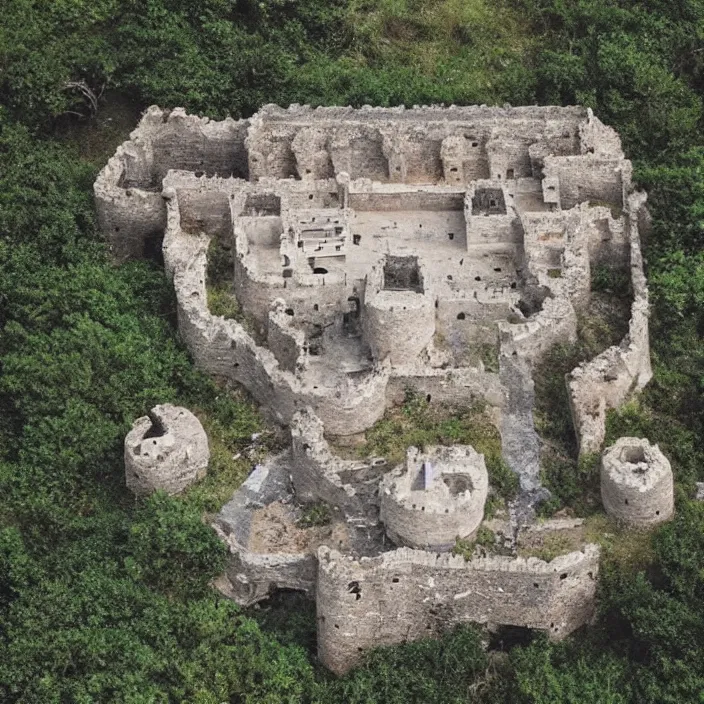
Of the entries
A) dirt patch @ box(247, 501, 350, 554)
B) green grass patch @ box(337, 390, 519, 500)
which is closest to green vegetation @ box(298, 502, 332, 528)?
dirt patch @ box(247, 501, 350, 554)

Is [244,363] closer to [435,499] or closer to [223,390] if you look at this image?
[223,390]

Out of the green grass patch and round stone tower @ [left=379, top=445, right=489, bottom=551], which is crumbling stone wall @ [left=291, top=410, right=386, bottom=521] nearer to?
the green grass patch

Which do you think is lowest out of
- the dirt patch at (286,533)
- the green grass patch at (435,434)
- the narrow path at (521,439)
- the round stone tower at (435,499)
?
the dirt patch at (286,533)

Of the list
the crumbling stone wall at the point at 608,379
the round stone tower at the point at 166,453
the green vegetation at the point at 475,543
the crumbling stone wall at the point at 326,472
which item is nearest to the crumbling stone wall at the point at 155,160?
the round stone tower at the point at 166,453

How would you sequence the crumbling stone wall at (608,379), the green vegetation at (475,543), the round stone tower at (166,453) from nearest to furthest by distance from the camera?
the green vegetation at (475,543), the round stone tower at (166,453), the crumbling stone wall at (608,379)

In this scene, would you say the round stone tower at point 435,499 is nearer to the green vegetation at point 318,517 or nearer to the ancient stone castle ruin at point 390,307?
the ancient stone castle ruin at point 390,307

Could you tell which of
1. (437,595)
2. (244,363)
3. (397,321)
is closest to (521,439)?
(397,321)
